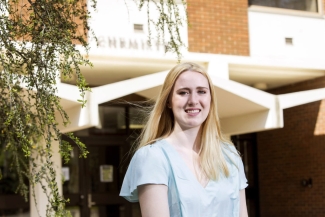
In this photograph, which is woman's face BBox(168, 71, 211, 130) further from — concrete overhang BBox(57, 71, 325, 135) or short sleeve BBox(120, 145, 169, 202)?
concrete overhang BBox(57, 71, 325, 135)

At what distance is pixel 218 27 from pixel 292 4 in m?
A: 1.93

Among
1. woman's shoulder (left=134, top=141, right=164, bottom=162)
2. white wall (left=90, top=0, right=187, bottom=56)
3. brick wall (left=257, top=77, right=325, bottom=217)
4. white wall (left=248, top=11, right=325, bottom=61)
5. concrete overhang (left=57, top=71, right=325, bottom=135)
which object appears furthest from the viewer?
brick wall (left=257, top=77, right=325, bottom=217)

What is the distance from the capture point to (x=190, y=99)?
A: 2541 mm

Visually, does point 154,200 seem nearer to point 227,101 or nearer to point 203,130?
point 203,130

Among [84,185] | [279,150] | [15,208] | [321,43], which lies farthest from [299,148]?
[15,208]

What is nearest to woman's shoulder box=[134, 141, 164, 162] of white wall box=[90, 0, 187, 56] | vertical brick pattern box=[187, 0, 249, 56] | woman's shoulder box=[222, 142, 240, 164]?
woman's shoulder box=[222, 142, 240, 164]

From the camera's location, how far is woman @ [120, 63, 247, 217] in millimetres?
2404

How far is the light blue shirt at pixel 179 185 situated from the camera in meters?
2.40

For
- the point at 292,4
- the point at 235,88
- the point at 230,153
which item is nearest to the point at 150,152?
the point at 230,153

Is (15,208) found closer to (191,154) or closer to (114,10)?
(114,10)

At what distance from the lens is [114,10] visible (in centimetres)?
1125

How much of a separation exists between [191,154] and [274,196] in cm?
1267

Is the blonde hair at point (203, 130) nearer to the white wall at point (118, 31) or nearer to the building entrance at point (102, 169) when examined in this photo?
the white wall at point (118, 31)

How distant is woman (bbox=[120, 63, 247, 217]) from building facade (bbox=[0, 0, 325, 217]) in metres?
7.35
